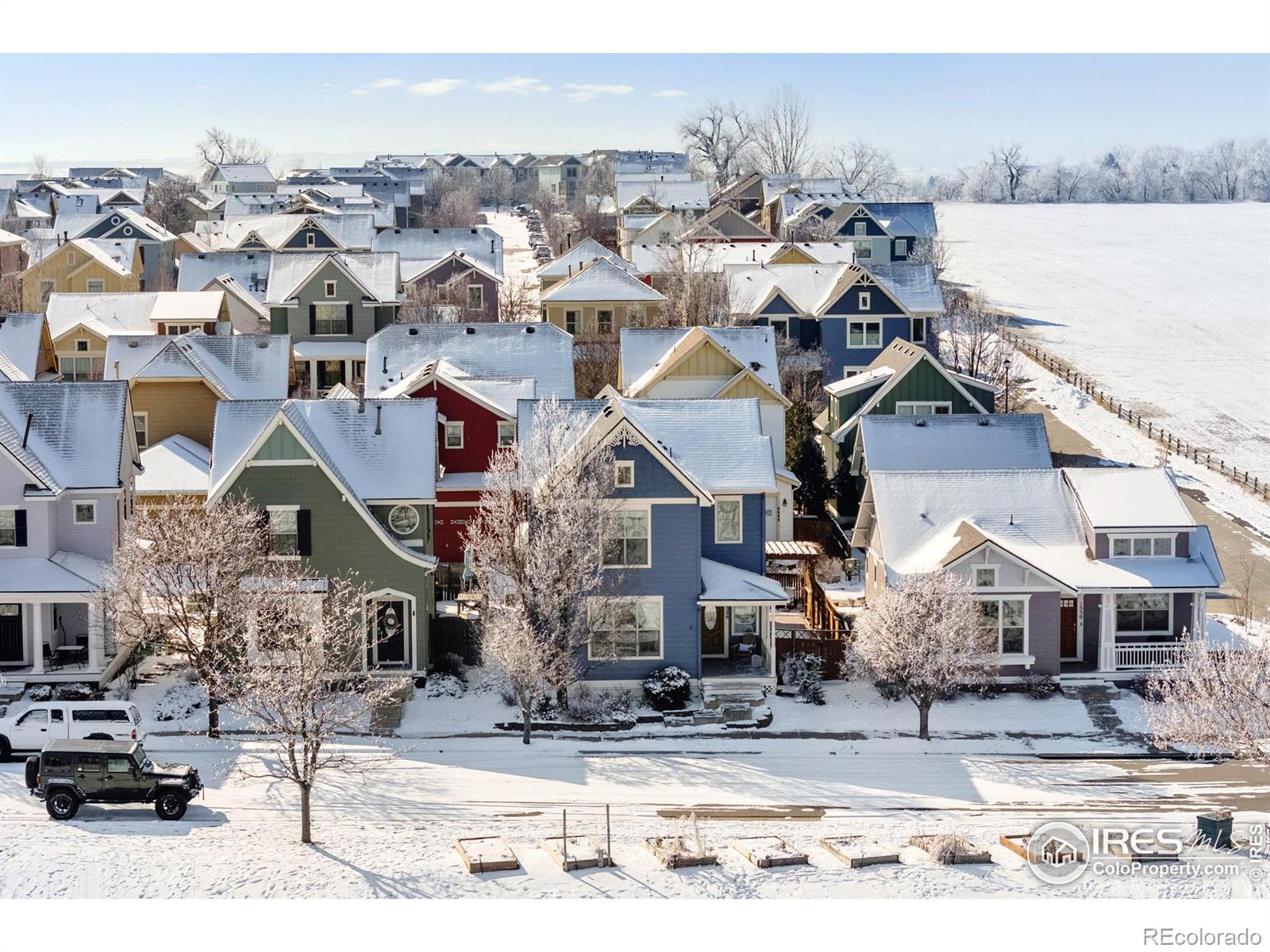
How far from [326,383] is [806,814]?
46405mm

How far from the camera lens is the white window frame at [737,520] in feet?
140

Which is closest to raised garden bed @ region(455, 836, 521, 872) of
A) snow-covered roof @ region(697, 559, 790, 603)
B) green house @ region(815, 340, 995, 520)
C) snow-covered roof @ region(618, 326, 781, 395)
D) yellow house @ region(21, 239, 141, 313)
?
snow-covered roof @ region(697, 559, 790, 603)

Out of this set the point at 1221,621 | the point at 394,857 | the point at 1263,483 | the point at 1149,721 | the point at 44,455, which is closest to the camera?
the point at 394,857

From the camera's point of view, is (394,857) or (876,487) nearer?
(394,857)

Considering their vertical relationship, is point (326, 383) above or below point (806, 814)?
above

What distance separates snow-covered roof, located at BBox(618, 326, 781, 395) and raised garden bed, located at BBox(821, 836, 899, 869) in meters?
33.2

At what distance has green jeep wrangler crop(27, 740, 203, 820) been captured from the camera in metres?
30.6

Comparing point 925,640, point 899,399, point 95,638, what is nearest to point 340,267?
point 899,399

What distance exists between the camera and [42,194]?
14375cm

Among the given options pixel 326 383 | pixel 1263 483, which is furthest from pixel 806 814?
pixel 326 383

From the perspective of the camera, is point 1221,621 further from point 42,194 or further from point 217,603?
point 42,194

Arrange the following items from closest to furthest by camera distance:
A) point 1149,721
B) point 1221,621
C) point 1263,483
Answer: point 1149,721, point 1221,621, point 1263,483

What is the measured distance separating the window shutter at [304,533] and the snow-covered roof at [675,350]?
23403 millimetres

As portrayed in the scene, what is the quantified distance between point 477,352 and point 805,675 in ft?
81.2
